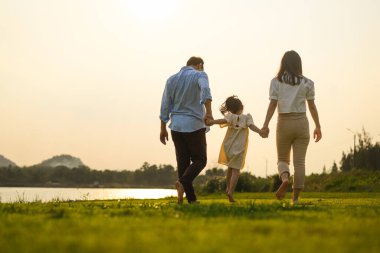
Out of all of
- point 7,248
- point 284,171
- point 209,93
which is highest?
point 209,93

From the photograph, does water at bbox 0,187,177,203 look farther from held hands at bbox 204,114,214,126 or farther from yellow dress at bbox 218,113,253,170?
held hands at bbox 204,114,214,126

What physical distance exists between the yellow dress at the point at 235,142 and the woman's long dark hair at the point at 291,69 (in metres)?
1.45

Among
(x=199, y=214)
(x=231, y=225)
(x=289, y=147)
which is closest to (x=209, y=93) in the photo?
(x=289, y=147)

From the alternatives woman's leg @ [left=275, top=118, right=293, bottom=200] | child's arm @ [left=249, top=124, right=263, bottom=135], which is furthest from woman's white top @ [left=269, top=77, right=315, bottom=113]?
child's arm @ [left=249, top=124, right=263, bottom=135]

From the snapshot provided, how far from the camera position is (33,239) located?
3.34m

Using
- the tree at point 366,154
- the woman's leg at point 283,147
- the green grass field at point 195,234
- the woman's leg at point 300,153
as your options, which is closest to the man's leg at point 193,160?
the woman's leg at point 283,147

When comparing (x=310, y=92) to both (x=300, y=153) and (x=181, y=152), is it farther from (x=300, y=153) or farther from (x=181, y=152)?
(x=181, y=152)

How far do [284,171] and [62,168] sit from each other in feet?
347

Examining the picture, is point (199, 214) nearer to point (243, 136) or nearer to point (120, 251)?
point (120, 251)

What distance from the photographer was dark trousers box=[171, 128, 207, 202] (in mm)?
8539

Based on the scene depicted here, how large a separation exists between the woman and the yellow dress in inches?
43.3

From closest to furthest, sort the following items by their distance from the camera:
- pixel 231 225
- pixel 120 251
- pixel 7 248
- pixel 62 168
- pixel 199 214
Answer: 1. pixel 120 251
2. pixel 7 248
3. pixel 231 225
4. pixel 199 214
5. pixel 62 168

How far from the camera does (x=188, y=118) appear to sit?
8789 millimetres

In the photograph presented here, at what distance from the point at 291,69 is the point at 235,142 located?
2035 mm
